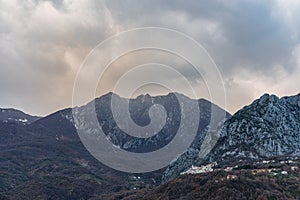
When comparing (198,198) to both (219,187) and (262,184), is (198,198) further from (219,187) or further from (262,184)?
(262,184)

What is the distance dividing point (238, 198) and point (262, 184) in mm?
16256

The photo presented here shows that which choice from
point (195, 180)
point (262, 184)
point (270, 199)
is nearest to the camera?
point (270, 199)

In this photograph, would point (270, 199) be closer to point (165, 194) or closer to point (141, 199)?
point (165, 194)

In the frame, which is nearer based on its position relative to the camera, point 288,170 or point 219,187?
point 219,187

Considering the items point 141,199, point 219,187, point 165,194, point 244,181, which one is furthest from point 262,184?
point 141,199

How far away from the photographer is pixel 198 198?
16100cm

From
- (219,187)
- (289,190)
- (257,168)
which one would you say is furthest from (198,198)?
(257,168)

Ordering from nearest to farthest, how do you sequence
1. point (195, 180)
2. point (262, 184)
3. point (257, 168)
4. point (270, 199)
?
point (270, 199) < point (262, 184) < point (195, 180) < point (257, 168)

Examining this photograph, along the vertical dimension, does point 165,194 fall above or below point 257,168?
below

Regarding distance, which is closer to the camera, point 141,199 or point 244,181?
point 244,181

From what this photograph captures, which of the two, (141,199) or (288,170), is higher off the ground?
(288,170)

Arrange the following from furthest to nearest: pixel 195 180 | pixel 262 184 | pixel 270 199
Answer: pixel 195 180 → pixel 262 184 → pixel 270 199

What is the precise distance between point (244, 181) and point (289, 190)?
16823 millimetres

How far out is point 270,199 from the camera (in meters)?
147
